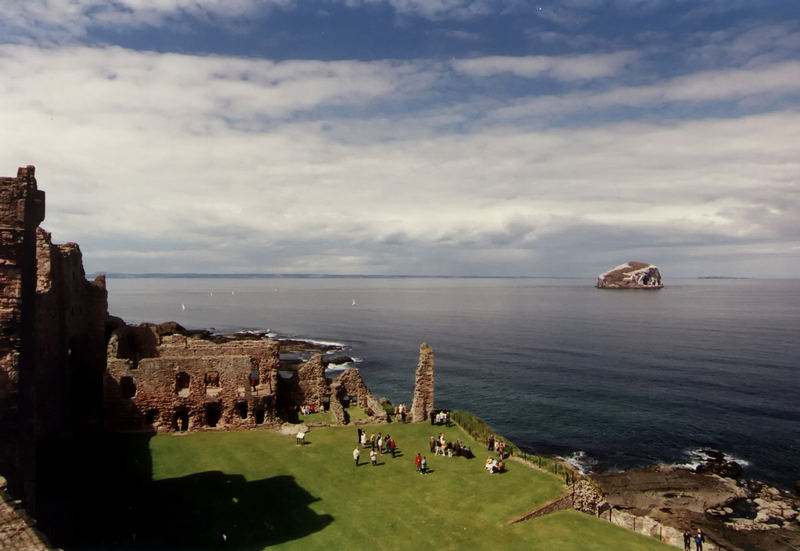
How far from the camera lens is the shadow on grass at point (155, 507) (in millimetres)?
20500

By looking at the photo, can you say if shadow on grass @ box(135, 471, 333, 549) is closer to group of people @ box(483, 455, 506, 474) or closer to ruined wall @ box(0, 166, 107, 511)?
ruined wall @ box(0, 166, 107, 511)

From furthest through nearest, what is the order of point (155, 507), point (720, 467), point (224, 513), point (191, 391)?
point (720, 467), point (191, 391), point (155, 507), point (224, 513)

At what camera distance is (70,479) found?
25.0 metres

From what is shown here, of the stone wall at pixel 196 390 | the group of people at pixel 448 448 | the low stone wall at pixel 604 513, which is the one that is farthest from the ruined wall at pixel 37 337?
the low stone wall at pixel 604 513

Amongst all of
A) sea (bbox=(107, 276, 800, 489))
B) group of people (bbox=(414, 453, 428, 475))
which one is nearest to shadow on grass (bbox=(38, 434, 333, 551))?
group of people (bbox=(414, 453, 428, 475))

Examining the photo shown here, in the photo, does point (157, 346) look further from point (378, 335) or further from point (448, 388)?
point (378, 335)

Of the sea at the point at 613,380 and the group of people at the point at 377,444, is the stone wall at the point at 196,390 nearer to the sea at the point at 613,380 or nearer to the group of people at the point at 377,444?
the group of people at the point at 377,444

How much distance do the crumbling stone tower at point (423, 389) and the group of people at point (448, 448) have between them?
4.31 metres

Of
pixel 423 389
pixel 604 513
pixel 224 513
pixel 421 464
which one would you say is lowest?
pixel 604 513

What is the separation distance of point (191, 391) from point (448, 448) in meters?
15.9

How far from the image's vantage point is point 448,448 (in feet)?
99.8

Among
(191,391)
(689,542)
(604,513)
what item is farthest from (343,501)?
(689,542)

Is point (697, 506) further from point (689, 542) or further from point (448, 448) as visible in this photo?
point (448, 448)

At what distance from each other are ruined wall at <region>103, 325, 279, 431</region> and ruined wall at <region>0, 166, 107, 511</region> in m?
2.96
